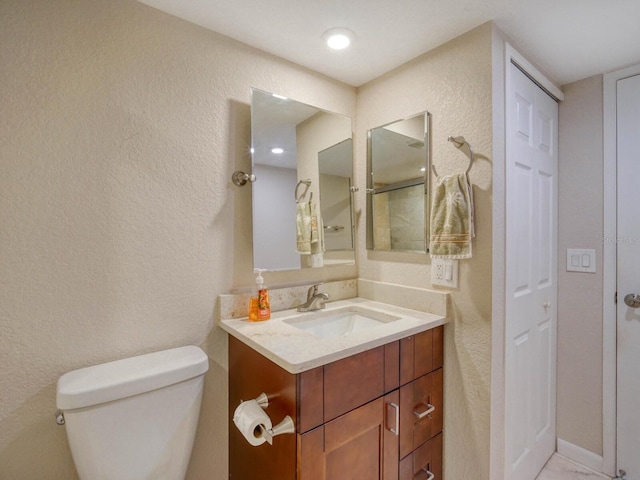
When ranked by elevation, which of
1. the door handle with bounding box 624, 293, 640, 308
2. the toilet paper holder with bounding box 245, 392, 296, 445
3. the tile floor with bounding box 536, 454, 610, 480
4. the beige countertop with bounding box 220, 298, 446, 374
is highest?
the door handle with bounding box 624, 293, 640, 308

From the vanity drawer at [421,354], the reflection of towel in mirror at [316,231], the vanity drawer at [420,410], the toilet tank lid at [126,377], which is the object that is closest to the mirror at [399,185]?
the reflection of towel in mirror at [316,231]

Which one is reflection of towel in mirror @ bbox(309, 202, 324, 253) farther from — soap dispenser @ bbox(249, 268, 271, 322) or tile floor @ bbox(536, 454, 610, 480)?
tile floor @ bbox(536, 454, 610, 480)

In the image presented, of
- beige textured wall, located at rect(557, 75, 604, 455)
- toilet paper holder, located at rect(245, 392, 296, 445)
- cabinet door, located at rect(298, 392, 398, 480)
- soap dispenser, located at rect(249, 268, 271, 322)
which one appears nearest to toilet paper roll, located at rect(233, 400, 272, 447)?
toilet paper holder, located at rect(245, 392, 296, 445)

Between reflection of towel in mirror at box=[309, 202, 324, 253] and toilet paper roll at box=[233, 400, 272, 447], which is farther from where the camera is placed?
reflection of towel in mirror at box=[309, 202, 324, 253]

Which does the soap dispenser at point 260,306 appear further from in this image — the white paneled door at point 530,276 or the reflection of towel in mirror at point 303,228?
the white paneled door at point 530,276

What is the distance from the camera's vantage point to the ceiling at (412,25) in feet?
Result: 3.87

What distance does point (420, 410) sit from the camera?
1.29m

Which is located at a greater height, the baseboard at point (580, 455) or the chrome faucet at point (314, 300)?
the chrome faucet at point (314, 300)

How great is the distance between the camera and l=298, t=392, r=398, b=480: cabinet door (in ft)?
3.12

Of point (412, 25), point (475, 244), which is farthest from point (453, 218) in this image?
point (412, 25)

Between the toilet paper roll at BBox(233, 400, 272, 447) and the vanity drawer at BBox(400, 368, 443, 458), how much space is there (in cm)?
55

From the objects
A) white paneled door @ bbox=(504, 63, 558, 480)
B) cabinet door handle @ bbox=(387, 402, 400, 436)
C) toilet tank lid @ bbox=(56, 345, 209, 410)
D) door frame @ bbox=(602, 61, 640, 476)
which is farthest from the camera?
door frame @ bbox=(602, 61, 640, 476)

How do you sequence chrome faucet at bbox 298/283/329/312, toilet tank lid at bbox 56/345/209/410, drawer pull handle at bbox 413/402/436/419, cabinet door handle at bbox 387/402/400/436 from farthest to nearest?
chrome faucet at bbox 298/283/329/312 → drawer pull handle at bbox 413/402/436/419 → cabinet door handle at bbox 387/402/400/436 → toilet tank lid at bbox 56/345/209/410

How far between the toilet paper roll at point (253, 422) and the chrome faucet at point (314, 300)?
1.83ft
